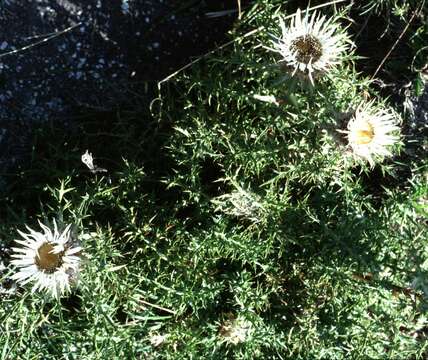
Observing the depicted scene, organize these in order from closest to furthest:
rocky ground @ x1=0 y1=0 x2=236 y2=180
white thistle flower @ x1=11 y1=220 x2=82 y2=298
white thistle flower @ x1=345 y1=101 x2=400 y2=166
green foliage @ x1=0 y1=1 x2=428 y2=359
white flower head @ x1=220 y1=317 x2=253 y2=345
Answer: white thistle flower @ x1=11 y1=220 x2=82 y2=298
white thistle flower @ x1=345 y1=101 x2=400 y2=166
green foliage @ x1=0 y1=1 x2=428 y2=359
white flower head @ x1=220 y1=317 x2=253 y2=345
rocky ground @ x1=0 y1=0 x2=236 y2=180

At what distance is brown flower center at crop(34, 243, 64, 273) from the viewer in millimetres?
1677

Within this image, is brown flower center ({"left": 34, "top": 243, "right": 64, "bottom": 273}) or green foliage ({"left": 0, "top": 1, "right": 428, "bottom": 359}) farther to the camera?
green foliage ({"left": 0, "top": 1, "right": 428, "bottom": 359})

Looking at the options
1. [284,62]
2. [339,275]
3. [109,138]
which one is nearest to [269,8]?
[284,62]

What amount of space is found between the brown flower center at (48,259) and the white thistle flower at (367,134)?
930 mm

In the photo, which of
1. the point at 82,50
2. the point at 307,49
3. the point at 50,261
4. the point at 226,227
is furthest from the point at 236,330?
the point at 82,50

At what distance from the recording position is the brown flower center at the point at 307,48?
171 cm

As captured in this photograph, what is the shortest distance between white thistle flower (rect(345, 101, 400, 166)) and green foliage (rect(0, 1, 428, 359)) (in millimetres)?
126

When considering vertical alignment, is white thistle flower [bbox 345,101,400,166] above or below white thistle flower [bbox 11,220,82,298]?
above

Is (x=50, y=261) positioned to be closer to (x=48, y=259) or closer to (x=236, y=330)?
(x=48, y=259)

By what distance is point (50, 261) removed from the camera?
1.69 meters

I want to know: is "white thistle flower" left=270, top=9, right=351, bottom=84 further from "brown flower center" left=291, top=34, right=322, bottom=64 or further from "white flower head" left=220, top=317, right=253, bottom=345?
"white flower head" left=220, top=317, right=253, bottom=345

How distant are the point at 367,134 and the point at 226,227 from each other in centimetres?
63

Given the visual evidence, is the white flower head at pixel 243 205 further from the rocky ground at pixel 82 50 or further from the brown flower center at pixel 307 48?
the rocky ground at pixel 82 50

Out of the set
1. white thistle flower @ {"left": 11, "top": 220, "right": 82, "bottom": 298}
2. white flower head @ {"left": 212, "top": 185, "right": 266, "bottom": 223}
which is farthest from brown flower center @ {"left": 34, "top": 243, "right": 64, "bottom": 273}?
white flower head @ {"left": 212, "top": 185, "right": 266, "bottom": 223}
